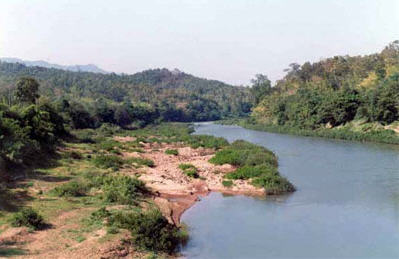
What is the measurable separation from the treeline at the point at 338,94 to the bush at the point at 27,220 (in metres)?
45.6

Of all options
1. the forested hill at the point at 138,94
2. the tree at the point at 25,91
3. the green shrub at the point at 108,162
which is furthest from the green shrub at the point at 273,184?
the forested hill at the point at 138,94

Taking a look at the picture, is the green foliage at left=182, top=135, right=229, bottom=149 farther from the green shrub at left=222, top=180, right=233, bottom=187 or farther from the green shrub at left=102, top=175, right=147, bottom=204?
the green shrub at left=102, top=175, right=147, bottom=204

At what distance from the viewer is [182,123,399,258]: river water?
17125 mm

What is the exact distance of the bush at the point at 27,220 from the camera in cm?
1688

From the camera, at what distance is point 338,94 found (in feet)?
202

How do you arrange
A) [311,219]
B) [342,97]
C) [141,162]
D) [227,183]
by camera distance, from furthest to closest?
[342,97] → [141,162] → [227,183] → [311,219]

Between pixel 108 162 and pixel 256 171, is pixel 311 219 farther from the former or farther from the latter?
pixel 108 162

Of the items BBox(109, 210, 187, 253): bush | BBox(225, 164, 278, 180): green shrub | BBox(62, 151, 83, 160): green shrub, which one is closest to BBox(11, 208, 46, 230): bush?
BBox(109, 210, 187, 253): bush

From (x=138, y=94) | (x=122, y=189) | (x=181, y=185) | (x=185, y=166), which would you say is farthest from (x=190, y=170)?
(x=138, y=94)

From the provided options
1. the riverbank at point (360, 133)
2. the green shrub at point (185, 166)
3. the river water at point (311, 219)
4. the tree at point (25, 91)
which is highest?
the tree at point (25, 91)

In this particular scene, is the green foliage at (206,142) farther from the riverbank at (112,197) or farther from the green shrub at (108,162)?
the green shrub at (108,162)

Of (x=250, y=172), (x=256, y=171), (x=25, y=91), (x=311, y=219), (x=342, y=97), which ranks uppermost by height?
(x=342, y=97)

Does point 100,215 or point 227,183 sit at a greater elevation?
point 227,183

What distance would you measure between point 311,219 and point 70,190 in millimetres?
12087
